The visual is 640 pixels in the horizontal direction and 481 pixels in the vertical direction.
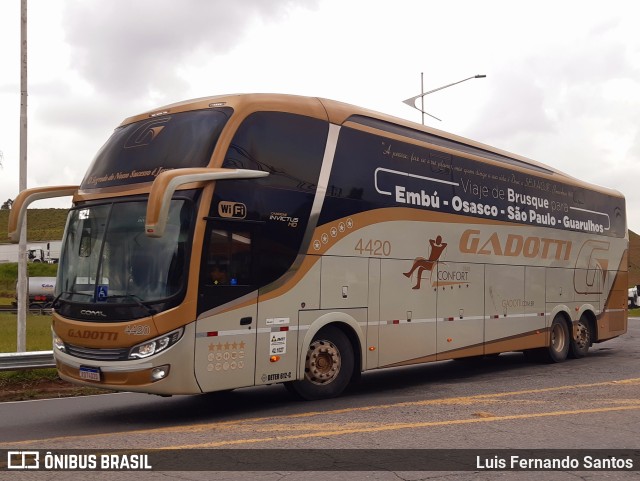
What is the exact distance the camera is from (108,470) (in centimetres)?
650

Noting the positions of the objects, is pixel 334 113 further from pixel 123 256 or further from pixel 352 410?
pixel 352 410

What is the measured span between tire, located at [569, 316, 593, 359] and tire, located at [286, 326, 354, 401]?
25.6ft

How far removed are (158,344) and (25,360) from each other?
4.35m

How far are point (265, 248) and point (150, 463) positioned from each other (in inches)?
144

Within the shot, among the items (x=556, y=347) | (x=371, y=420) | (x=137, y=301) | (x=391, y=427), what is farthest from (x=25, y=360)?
(x=556, y=347)

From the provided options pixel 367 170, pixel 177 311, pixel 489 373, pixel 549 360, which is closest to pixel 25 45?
pixel 367 170

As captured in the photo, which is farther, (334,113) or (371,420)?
(334,113)

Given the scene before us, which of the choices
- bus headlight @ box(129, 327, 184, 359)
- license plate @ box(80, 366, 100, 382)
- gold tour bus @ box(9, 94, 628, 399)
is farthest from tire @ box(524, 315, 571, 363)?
license plate @ box(80, 366, 100, 382)

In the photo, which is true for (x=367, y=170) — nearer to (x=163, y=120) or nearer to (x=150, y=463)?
(x=163, y=120)

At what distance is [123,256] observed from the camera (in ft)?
30.1

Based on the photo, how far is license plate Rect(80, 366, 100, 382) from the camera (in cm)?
910

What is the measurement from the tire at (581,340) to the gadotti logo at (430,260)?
5.73m

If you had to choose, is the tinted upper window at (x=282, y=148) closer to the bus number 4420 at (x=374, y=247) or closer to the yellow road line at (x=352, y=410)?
the bus number 4420 at (x=374, y=247)

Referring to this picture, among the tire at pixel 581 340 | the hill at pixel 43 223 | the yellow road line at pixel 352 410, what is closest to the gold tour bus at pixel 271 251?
the yellow road line at pixel 352 410
